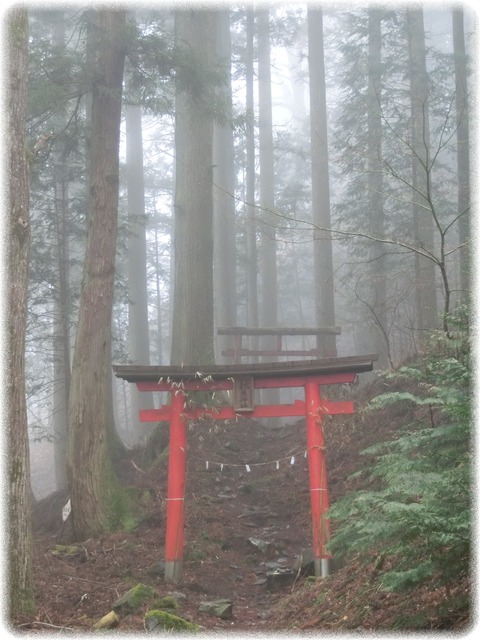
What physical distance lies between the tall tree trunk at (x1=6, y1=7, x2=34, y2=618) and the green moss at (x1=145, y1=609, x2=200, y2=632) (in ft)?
3.55

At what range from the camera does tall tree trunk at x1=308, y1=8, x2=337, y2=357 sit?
19500 millimetres

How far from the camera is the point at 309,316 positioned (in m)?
35.5

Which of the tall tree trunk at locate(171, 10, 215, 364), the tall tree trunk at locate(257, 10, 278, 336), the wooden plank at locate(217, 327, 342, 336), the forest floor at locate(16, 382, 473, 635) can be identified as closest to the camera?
the forest floor at locate(16, 382, 473, 635)

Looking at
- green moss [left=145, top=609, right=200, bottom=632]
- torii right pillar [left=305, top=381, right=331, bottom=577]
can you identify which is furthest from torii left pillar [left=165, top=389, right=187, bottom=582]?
green moss [left=145, top=609, right=200, bottom=632]

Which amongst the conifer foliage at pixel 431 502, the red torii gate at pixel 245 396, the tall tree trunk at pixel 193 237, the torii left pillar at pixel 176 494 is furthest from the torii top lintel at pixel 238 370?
the tall tree trunk at pixel 193 237

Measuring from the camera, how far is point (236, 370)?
30.9ft

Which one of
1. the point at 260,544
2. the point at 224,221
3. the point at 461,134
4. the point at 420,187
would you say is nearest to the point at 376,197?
the point at 420,187

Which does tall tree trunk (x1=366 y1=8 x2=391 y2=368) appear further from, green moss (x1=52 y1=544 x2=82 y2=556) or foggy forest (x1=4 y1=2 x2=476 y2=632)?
green moss (x1=52 y1=544 x2=82 y2=556)

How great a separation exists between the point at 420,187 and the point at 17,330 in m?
11.7

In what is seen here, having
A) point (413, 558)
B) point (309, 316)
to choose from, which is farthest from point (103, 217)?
point (309, 316)

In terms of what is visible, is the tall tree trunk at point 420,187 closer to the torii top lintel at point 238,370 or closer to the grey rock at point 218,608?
the torii top lintel at point 238,370

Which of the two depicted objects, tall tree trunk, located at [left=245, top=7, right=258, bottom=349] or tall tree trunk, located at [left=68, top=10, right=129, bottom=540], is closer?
tall tree trunk, located at [left=68, top=10, right=129, bottom=540]

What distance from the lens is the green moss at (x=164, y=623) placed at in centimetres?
680

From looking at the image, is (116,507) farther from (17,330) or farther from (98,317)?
(17,330)
